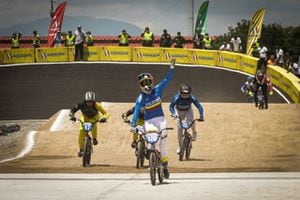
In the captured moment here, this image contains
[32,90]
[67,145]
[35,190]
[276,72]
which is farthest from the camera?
[32,90]

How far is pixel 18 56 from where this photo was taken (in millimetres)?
47875

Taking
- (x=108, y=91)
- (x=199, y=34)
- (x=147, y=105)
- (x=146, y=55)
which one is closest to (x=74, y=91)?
(x=108, y=91)

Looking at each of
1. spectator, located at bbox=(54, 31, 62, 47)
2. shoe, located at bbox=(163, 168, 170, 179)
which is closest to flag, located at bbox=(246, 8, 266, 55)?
spectator, located at bbox=(54, 31, 62, 47)

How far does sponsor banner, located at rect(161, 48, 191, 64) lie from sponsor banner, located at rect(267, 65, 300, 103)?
26.0 feet

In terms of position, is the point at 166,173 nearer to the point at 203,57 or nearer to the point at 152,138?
the point at 152,138

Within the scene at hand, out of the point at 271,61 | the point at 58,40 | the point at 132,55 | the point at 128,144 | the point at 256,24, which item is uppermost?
the point at 256,24

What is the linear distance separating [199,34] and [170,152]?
25.9 m

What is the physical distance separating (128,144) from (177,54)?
22795 millimetres

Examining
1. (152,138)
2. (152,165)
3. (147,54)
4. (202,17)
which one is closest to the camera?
(152,165)

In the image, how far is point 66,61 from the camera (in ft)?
158

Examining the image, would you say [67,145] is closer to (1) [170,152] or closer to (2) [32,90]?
(1) [170,152]

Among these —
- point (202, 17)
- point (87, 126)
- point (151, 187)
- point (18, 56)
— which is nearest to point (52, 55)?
point (18, 56)

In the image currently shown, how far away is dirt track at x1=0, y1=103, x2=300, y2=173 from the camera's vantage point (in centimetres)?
1954

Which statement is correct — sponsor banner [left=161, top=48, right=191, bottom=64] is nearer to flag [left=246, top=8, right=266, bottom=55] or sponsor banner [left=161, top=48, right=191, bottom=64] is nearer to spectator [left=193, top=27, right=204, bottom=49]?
spectator [left=193, top=27, right=204, bottom=49]
